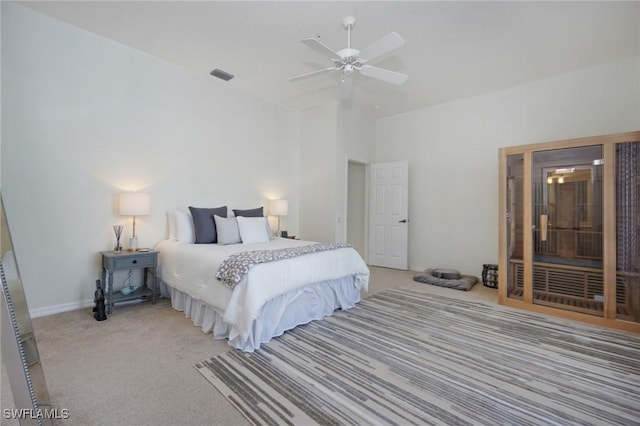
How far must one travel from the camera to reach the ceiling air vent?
4.00 m

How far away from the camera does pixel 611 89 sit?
372cm

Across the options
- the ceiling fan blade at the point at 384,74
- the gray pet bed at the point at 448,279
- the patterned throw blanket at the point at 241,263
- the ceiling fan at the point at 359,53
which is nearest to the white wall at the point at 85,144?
the patterned throw blanket at the point at 241,263

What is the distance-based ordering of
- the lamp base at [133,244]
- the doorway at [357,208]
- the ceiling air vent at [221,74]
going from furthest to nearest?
the doorway at [357,208]
the ceiling air vent at [221,74]
the lamp base at [133,244]

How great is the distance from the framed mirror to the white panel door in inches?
196

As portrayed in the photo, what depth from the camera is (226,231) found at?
3.67 meters

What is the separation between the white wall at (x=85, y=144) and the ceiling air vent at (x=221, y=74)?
179 millimetres

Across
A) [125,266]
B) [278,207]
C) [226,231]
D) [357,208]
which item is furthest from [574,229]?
[125,266]

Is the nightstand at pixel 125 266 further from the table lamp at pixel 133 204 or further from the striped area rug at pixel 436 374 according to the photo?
the striped area rug at pixel 436 374

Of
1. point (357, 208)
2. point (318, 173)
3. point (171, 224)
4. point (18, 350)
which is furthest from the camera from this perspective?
point (357, 208)

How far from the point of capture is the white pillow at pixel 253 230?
3.73 metres

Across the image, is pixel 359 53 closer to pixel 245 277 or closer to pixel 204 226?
pixel 245 277

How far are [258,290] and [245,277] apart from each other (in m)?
0.15

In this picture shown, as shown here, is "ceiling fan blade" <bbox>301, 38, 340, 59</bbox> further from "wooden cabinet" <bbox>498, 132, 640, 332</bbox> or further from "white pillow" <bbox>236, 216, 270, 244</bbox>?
"wooden cabinet" <bbox>498, 132, 640, 332</bbox>

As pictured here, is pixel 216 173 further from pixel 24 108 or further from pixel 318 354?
pixel 318 354
